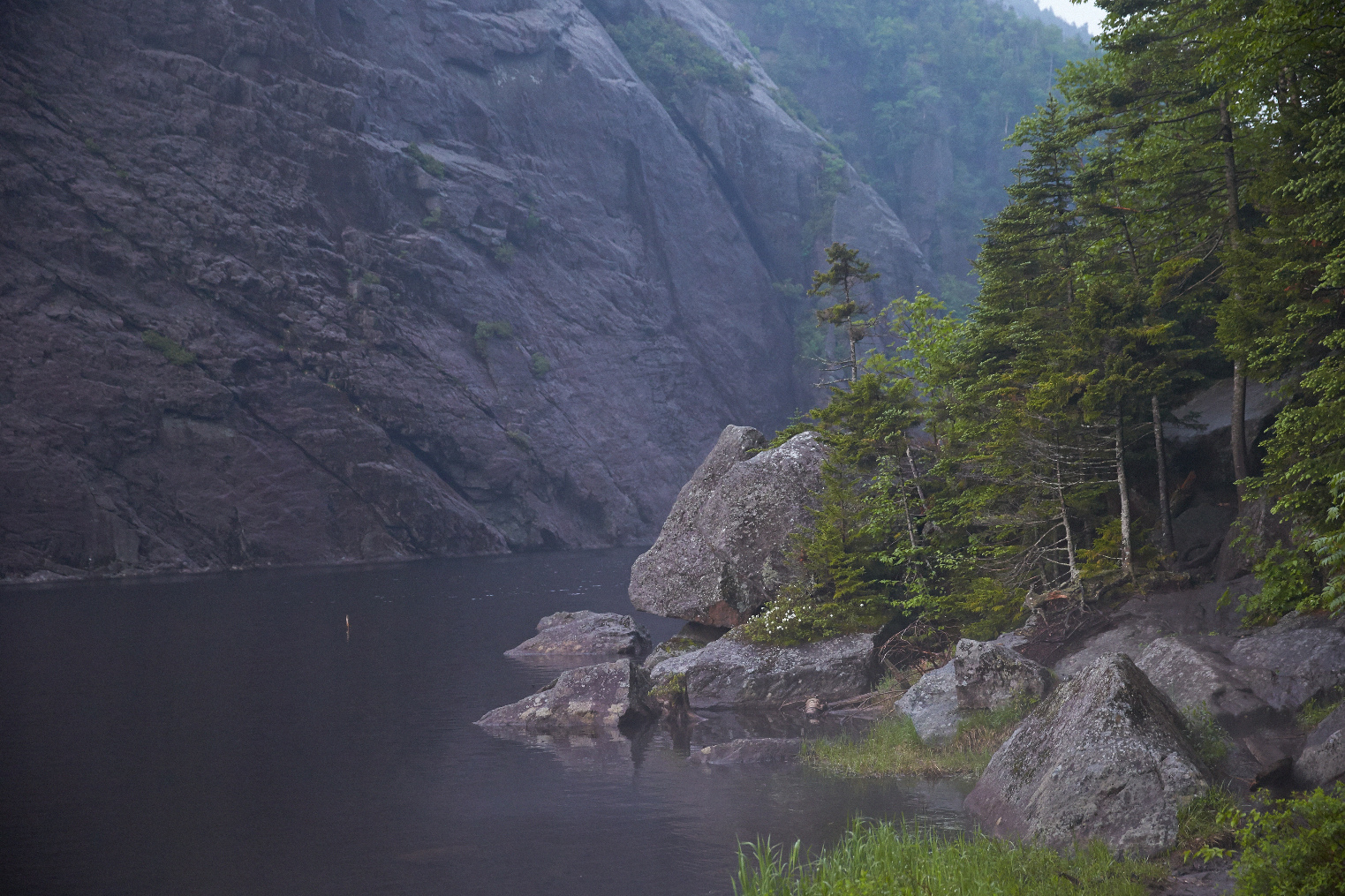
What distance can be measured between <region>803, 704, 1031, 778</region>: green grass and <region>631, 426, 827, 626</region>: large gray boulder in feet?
28.8

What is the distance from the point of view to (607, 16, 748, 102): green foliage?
11825cm

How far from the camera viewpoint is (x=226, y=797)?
52.7 feet

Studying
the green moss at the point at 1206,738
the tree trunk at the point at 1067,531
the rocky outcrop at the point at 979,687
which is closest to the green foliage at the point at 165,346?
the rocky outcrop at the point at 979,687

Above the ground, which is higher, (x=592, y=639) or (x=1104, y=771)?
(x=592, y=639)

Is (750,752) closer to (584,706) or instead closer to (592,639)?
(584,706)

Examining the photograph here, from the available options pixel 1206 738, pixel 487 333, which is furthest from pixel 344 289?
pixel 1206 738

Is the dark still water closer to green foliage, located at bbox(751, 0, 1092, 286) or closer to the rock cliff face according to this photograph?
the rock cliff face

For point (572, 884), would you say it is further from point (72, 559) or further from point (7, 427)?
point (7, 427)

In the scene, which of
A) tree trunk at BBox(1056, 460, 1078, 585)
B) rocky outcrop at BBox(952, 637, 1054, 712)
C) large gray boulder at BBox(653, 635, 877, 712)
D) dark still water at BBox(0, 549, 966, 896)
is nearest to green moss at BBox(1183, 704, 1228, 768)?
dark still water at BBox(0, 549, 966, 896)

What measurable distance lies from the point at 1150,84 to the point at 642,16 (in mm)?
110435

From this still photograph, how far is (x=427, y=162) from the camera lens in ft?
292

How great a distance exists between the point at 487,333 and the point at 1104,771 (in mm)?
81908

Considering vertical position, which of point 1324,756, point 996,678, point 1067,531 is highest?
point 1067,531

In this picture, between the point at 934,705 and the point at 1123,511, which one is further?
the point at 1123,511
